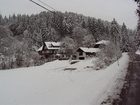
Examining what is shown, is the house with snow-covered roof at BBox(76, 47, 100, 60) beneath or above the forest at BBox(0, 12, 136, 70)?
beneath

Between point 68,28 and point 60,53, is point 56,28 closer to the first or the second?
point 68,28

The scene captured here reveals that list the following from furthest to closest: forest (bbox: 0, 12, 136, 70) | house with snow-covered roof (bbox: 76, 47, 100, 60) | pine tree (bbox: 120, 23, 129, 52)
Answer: pine tree (bbox: 120, 23, 129, 52) < forest (bbox: 0, 12, 136, 70) < house with snow-covered roof (bbox: 76, 47, 100, 60)

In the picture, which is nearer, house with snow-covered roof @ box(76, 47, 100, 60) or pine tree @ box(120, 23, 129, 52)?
house with snow-covered roof @ box(76, 47, 100, 60)

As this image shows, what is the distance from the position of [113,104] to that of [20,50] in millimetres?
39002

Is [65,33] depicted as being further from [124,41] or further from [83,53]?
[83,53]

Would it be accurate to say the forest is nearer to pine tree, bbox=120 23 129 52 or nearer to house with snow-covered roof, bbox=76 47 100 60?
pine tree, bbox=120 23 129 52

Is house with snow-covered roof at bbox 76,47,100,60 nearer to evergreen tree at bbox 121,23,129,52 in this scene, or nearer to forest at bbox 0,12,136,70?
forest at bbox 0,12,136,70

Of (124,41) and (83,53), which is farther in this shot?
(124,41)

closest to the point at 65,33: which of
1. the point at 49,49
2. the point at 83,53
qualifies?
the point at 49,49

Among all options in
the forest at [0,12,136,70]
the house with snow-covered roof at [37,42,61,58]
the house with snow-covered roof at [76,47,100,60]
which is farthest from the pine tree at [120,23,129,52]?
the house with snow-covered roof at [37,42,61,58]

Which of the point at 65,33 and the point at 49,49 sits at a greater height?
the point at 65,33

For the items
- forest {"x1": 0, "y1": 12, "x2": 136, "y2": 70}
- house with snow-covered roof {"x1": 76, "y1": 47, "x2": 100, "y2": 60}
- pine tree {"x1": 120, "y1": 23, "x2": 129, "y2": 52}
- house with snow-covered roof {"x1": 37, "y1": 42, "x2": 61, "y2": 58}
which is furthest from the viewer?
pine tree {"x1": 120, "y1": 23, "x2": 129, "y2": 52}

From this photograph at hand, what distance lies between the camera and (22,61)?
43094 millimetres

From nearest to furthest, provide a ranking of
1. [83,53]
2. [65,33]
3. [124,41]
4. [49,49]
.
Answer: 1. [83,53]
2. [49,49]
3. [124,41]
4. [65,33]
